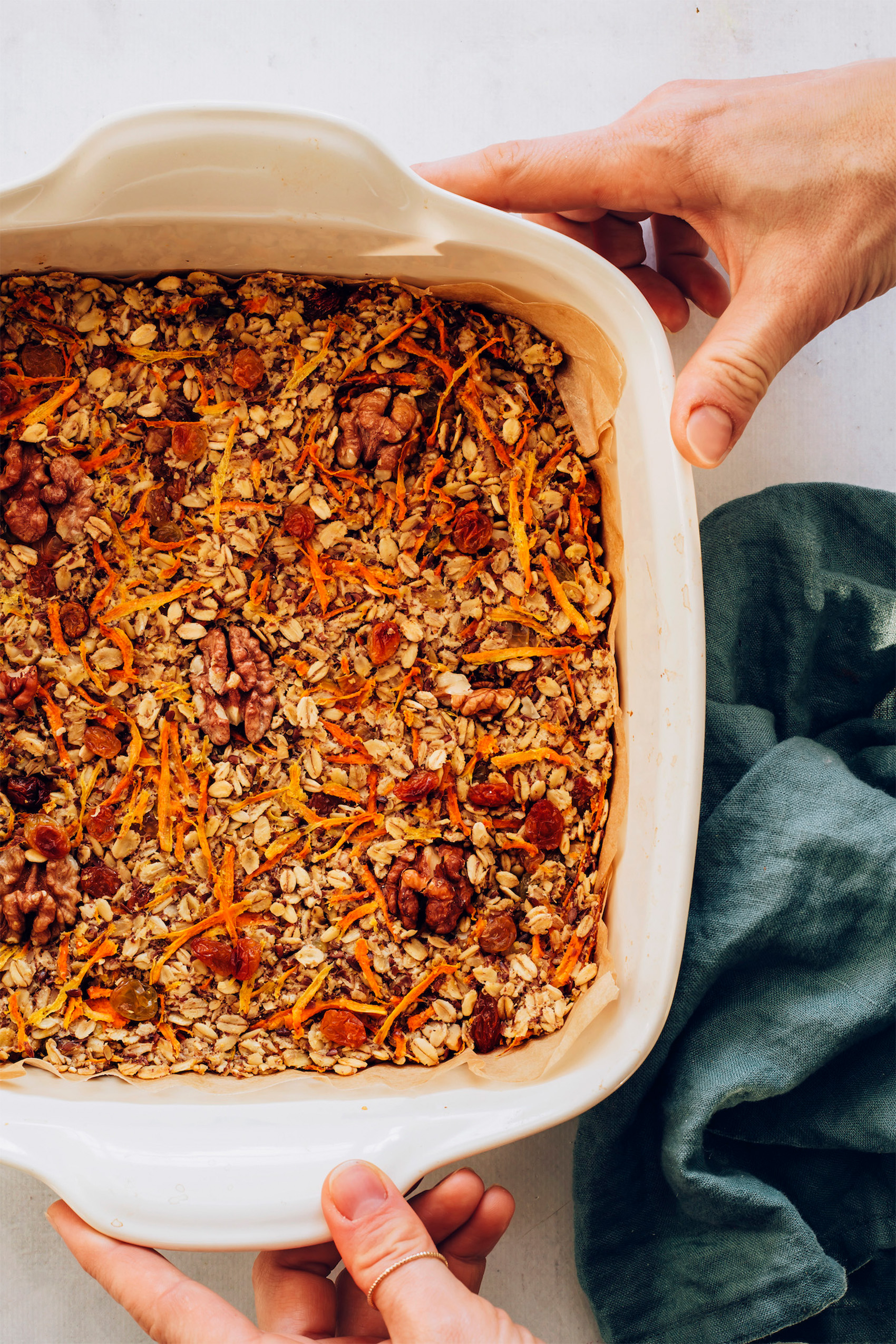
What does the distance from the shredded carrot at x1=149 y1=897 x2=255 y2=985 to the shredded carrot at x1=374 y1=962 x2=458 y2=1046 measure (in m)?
0.20

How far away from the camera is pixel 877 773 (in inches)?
45.0

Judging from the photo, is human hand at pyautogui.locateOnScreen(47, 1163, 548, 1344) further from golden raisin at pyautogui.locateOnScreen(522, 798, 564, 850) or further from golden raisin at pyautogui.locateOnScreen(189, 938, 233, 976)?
Result: golden raisin at pyautogui.locateOnScreen(522, 798, 564, 850)

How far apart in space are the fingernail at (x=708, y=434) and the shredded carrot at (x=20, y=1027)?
0.94m

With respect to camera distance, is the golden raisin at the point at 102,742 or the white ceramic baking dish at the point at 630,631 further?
the golden raisin at the point at 102,742

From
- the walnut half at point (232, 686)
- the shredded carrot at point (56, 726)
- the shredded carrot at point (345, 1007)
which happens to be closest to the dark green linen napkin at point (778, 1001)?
the shredded carrot at point (345, 1007)

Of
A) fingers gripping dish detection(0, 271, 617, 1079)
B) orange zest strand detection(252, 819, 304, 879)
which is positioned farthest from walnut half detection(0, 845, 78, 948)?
orange zest strand detection(252, 819, 304, 879)

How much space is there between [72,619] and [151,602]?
0.30 feet

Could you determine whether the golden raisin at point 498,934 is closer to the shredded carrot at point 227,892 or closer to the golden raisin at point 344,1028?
the golden raisin at point 344,1028

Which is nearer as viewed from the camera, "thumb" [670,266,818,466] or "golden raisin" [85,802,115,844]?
"thumb" [670,266,818,466]

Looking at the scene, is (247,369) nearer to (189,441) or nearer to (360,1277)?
(189,441)

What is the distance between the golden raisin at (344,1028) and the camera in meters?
1.01

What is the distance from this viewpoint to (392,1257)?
2.85ft

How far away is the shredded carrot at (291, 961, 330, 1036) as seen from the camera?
101 cm

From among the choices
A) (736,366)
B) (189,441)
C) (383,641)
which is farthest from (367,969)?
(736,366)
